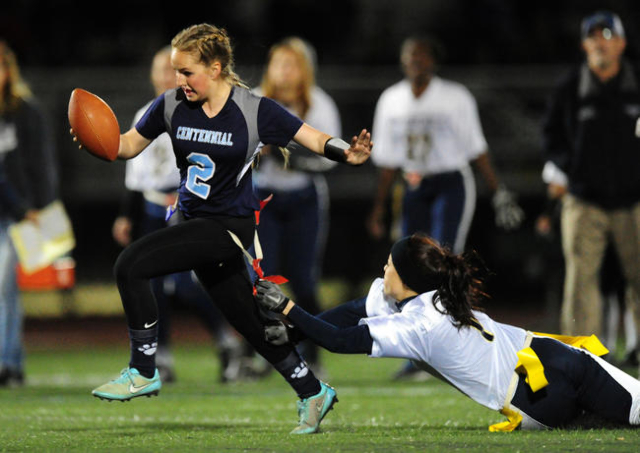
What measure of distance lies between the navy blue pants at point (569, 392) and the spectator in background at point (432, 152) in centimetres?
301

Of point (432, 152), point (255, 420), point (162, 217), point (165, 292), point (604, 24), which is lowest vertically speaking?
point (255, 420)

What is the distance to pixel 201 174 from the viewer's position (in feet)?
16.6

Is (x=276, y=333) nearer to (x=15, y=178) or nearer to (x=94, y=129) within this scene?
(x=94, y=129)

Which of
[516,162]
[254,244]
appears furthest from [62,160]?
[254,244]

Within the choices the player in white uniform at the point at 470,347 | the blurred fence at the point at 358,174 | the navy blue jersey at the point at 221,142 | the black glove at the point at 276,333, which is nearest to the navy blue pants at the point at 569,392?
the player in white uniform at the point at 470,347

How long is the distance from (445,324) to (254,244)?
3.16 feet

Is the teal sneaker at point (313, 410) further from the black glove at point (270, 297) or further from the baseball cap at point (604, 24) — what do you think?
the baseball cap at point (604, 24)

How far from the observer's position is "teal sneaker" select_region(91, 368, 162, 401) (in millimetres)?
4887

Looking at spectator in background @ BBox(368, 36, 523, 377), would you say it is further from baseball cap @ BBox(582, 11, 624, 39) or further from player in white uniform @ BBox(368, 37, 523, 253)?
baseball cap @ BBox(582, 11, 624, 39)

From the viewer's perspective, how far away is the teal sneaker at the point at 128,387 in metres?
4.89

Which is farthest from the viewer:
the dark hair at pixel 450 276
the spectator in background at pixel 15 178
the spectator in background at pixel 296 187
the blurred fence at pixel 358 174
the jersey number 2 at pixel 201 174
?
the blurred fence at pixel 358 174

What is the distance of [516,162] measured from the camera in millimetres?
13695

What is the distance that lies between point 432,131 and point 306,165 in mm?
914

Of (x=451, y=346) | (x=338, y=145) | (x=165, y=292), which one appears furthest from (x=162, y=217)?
(x=451, y=346)
